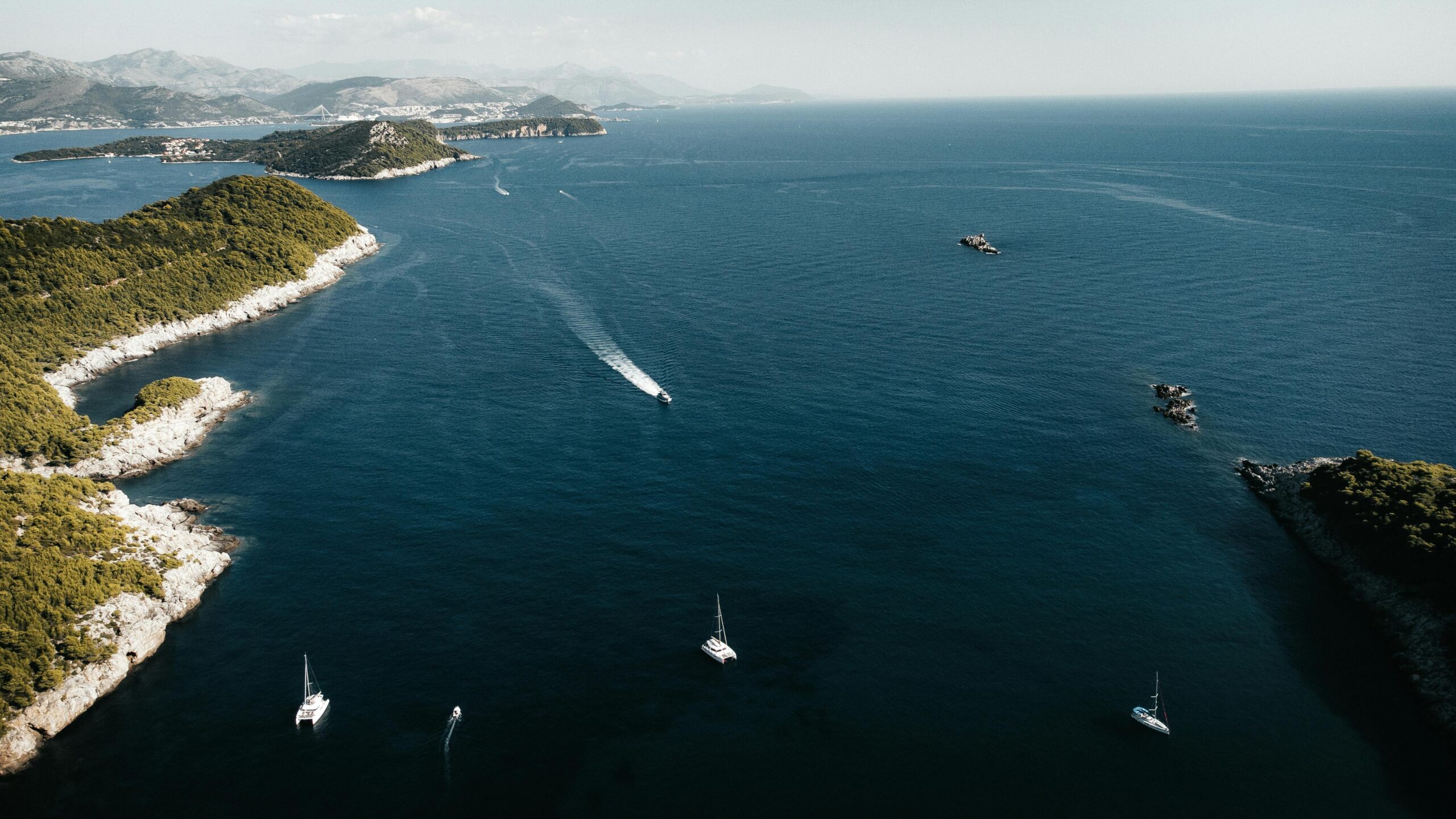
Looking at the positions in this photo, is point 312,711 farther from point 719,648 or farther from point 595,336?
point 595,336

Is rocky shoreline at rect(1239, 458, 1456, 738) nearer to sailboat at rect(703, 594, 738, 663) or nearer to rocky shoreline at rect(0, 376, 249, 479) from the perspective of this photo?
sailboat at rect(703, 594, 738, 663)

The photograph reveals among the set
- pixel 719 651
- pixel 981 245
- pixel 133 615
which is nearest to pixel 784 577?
pixel 719 651

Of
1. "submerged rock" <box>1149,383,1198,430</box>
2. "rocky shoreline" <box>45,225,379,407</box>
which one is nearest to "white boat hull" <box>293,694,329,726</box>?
"rocky shoreline" <box>45,225,379,407</box>

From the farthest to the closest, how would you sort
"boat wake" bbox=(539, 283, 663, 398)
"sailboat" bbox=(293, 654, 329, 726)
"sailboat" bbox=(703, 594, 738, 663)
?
"boat wake" bbox=(539, 283, 663, 398), "sailboat" bbox=(703, 594, 738, 663), "sailboat" bbox=(293, 654, 329, 726)

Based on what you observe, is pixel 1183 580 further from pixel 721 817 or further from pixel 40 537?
pixel 40 537

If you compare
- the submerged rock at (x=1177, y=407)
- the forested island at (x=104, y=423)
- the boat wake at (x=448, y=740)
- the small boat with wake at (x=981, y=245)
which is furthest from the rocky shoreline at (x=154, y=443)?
the small boat with wake at (x=981, y=245)
